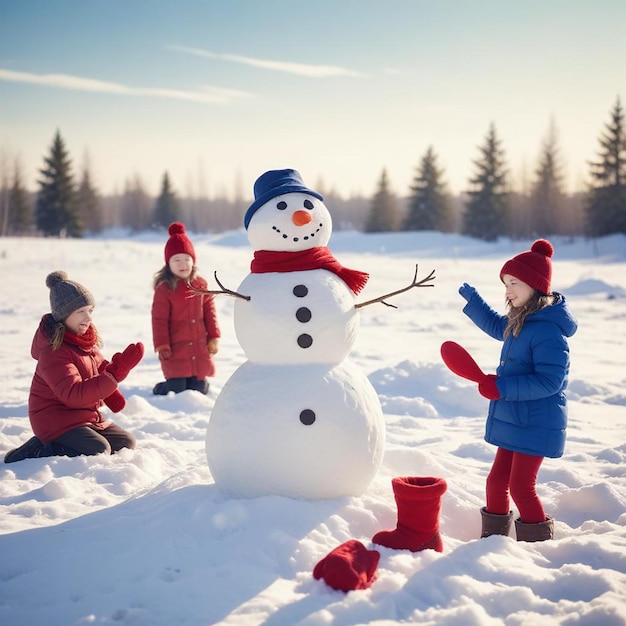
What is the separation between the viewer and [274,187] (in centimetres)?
372

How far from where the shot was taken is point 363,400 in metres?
3.47

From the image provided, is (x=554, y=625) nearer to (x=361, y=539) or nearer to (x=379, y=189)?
(x=361, y=539)

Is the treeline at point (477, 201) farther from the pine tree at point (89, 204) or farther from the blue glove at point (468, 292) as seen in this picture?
the blue glove at point (468, 292)

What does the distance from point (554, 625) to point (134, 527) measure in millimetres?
2017

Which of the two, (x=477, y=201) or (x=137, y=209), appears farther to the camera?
(x=137, y=209)

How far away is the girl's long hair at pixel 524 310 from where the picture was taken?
3374mm

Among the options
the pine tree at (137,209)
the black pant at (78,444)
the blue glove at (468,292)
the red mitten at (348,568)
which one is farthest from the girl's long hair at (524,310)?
the pine tree at (137,209)

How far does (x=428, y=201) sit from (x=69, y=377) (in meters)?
37.7

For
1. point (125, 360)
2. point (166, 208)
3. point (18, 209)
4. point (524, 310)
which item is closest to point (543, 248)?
point (524, 310)

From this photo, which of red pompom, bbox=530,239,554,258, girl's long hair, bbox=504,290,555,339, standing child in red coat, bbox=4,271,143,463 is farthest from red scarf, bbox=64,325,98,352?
red pompom, bbox=530,239,554,258

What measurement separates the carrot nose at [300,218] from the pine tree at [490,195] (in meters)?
35.4

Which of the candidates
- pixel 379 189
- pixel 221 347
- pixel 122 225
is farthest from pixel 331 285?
pixel 122 225

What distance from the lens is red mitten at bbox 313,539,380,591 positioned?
8.64ft

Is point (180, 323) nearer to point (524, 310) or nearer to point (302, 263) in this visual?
point (302, 263)
